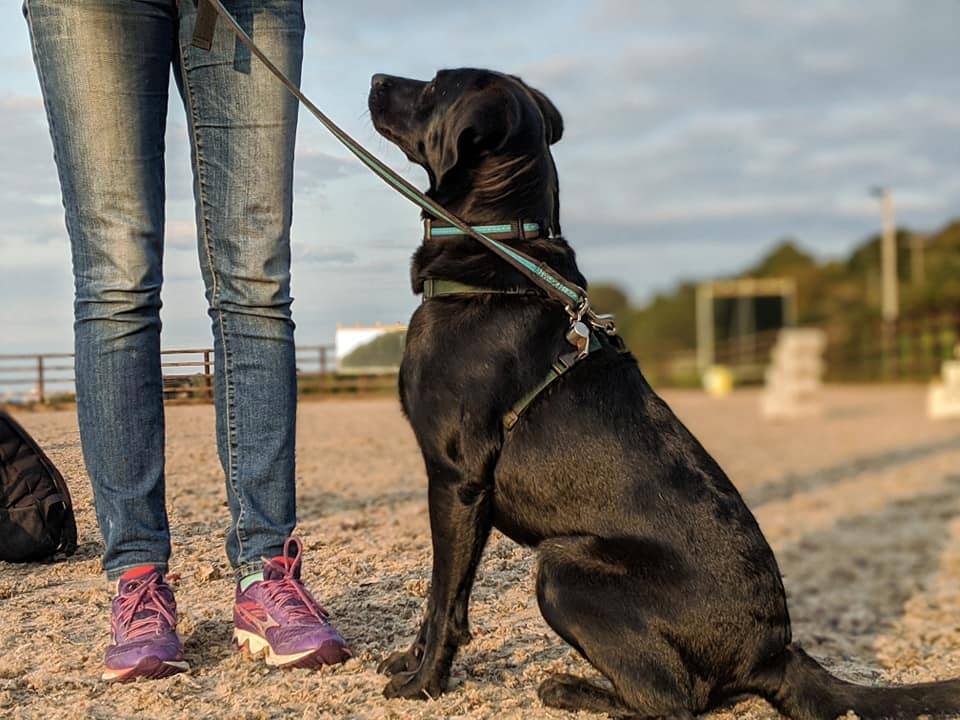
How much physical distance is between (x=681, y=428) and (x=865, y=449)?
10.2 meters

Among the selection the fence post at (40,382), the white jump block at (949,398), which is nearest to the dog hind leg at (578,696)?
the fence post at (40,382)

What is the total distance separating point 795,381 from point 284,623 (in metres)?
16.5

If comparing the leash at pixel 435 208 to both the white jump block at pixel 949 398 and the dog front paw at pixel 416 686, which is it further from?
the white jump block at pixel 949 398

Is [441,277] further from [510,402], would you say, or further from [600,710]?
[600,710]

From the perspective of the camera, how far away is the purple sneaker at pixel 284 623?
2.51m

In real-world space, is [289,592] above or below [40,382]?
below

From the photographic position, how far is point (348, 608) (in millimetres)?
3006

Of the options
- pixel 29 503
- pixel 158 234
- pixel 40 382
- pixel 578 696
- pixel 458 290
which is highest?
pixel 158 234

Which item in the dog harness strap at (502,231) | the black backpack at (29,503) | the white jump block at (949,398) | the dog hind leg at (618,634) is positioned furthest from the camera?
the white jump block at (949,398)

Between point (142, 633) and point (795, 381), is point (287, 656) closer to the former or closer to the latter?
point (142, 633)

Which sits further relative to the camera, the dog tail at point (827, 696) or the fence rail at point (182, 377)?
the fence rail at point (182, 377)

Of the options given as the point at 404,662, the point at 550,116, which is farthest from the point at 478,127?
the point at 404,662

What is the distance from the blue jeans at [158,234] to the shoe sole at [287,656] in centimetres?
18

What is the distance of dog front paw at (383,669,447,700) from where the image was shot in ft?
8.00
